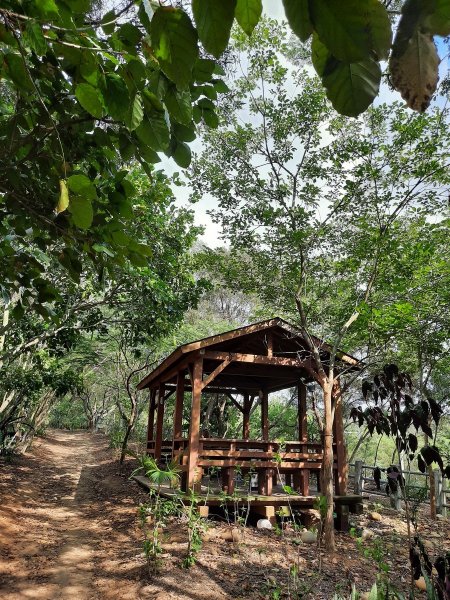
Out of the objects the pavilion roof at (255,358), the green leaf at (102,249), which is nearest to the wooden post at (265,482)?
the pavilion roof at (255,358)

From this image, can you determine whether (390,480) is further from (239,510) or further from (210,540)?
(239,510)

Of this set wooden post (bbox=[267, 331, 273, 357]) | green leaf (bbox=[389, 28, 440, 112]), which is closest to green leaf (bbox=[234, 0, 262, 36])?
green leaf (bbox=[389, 28, 440, 112])

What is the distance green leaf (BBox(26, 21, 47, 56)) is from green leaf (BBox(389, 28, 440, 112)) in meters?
0.98

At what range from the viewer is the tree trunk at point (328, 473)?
22.6 ft

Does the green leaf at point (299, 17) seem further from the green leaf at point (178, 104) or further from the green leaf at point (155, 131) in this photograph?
the green leaf at point (155, 131)

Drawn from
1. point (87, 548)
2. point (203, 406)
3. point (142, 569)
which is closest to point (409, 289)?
point (142, 569)

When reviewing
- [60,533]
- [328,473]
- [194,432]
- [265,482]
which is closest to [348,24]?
[328,473]

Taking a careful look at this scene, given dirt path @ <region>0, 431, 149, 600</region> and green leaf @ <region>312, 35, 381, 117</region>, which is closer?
green leaf @ <region>312, 35, 381, 117</region>

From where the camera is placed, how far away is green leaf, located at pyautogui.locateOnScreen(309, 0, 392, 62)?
1.70ft

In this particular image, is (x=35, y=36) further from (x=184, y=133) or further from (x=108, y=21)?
(x=184, y=133)

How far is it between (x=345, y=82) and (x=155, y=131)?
31.5 inches

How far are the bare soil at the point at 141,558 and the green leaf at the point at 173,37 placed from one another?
531 centimetres

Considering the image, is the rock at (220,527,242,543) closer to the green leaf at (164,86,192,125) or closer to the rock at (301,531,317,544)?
the rock at (301,531,317,544)

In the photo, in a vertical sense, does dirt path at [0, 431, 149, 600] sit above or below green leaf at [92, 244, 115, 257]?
below
